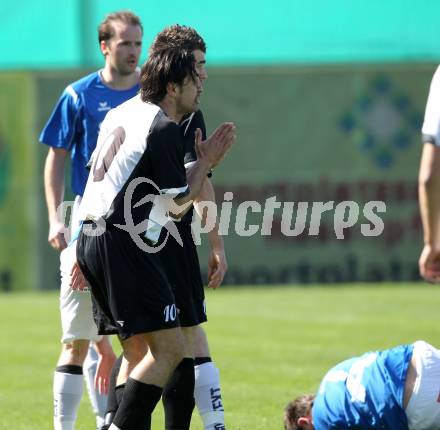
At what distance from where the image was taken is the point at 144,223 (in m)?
5.75

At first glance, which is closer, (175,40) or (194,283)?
(175,40)

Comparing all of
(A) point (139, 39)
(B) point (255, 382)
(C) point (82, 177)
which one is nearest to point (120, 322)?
(C) point (82, 177)

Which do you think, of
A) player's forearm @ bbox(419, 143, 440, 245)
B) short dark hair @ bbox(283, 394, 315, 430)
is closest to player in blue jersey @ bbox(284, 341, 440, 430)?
short dark hair @ bbox(283, 394, 315, 430)

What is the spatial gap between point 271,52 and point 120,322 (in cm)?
1343

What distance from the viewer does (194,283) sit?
6.47 m

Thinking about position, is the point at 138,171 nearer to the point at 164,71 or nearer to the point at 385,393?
the point at 164,71

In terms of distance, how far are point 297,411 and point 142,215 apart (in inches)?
55.2

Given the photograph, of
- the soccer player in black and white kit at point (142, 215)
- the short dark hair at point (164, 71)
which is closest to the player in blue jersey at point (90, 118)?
the soccer player in black and white kit at point (142, 215)

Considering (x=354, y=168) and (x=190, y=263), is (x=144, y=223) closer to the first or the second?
(x=190, y=263)

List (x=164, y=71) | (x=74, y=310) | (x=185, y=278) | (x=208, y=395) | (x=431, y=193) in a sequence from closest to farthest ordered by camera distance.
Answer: (x=431, y=193) < (x=164, y=71) < (x=185, y=278) < (x=208, y=395) < (x=74, y=310)

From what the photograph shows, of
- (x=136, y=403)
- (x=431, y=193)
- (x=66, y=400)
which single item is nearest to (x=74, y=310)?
(x=66, y=400)

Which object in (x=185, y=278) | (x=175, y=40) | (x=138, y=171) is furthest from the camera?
(x=185, y=278)

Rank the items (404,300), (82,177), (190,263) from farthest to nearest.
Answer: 1. (404,300)
2. (82,177)
3. (190,263)

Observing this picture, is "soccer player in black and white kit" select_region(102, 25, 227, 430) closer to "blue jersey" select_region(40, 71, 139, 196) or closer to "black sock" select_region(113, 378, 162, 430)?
"black sock" select_region(113, 378, 162, 430)
